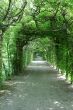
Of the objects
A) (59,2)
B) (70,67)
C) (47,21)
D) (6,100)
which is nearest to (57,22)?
(47,21)

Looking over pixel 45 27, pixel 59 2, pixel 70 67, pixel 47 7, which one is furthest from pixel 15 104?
pixel 45 27

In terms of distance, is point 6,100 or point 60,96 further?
point 60,96

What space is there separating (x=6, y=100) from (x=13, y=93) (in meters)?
2.40

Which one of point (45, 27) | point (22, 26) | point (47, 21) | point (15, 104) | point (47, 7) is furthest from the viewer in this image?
point (22, 26)

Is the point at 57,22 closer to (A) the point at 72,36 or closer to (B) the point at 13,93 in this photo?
(A) the point at 72,36

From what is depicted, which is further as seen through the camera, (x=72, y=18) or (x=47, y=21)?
(x=47, y=21)

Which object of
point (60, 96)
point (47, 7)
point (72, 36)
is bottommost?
point (60, 96)

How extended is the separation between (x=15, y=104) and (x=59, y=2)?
19.6ft

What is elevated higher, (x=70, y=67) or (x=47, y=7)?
(x=47, y=7)

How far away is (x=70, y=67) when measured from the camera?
22422mm

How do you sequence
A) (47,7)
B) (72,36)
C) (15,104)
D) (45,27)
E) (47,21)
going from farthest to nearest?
(45,27) < (47,21) < (72,36) < (47,7) < (15,104)

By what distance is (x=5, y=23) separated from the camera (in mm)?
16250

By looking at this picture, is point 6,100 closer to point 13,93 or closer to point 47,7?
point 13,93

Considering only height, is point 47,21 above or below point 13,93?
above
